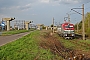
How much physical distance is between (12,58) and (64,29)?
25349 millimetres

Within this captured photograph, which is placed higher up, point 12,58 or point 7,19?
point 7,19

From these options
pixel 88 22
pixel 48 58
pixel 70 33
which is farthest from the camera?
pixel 88 22

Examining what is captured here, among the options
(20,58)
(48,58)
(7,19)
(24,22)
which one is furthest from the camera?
(24,22)

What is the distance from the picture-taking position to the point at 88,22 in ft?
173

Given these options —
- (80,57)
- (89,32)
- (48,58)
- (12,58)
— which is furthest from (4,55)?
(89,32)

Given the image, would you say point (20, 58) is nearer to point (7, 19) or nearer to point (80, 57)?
point (80, 57)

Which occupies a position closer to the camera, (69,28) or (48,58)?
(48,58)

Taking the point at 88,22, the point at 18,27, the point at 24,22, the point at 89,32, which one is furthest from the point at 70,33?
the point at 18,27

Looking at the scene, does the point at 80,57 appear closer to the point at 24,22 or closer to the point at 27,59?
the point at 27,59

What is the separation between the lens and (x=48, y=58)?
11.2 meters

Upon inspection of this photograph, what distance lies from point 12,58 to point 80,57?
485 centimetres

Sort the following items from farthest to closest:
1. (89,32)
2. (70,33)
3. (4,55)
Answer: (89,32)
(70,33)
(4,55)

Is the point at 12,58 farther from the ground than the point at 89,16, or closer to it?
closer to it

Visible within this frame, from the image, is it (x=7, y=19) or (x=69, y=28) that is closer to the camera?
(x=69, y=28)
